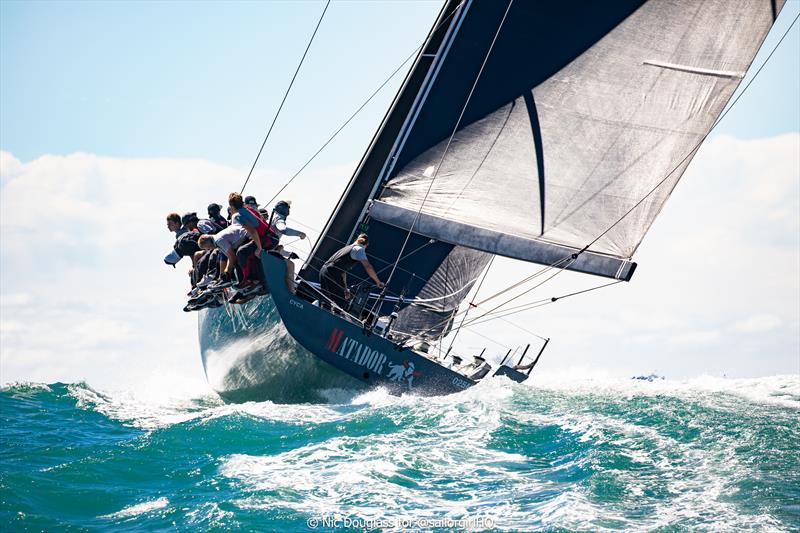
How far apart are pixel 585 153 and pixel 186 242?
591 centimetres

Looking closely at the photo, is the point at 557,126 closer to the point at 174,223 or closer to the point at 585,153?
the point at 585,153

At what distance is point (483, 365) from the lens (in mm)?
12984

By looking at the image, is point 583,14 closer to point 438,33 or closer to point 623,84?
point 623,84

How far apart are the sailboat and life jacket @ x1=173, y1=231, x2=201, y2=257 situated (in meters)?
1.10

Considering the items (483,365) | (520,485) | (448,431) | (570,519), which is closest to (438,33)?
(483,365)

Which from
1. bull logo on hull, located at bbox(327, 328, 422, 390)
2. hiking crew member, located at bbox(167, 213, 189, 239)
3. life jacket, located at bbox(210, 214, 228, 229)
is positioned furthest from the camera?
hiking crew member, located at bbox(167, 213, 189, 239)

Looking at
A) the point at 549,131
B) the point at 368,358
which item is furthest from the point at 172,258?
the point at 549,131

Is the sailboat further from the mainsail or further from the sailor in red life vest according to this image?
the sailor in red life vest

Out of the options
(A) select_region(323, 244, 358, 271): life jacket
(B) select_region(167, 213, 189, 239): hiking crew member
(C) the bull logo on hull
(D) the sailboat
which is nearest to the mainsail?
(D) the sailboat

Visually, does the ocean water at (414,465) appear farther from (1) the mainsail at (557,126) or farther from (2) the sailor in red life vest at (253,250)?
(1) the mainsail at (557,126)

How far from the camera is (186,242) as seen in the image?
12.7 metres

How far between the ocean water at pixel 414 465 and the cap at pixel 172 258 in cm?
228

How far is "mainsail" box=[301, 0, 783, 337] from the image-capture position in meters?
11.8

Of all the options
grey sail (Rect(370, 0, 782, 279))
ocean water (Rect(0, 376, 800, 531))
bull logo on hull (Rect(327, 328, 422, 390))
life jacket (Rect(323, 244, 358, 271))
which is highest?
grey sail (Rect(370, 0, 782, 279))
